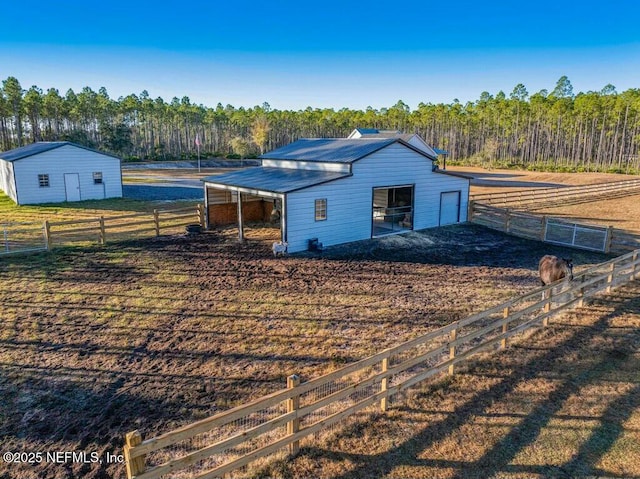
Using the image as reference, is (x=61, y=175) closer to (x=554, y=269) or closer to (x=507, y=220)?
(x=507, y=220)

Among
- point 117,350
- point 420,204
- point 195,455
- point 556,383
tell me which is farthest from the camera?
point 420,204

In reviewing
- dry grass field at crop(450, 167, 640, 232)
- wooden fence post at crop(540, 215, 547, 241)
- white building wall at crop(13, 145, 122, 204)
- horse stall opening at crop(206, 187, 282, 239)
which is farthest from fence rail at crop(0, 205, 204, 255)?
wooden fence post at crop(540, 215, 547, 241)

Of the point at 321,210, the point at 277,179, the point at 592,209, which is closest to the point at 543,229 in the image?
the point at 321,210

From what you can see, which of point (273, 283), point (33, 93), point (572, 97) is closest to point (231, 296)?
point (273, 283)

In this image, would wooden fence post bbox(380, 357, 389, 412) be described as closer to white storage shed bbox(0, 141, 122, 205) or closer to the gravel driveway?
the gravel driveway

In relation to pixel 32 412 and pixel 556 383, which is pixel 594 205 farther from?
pixel 32 412
